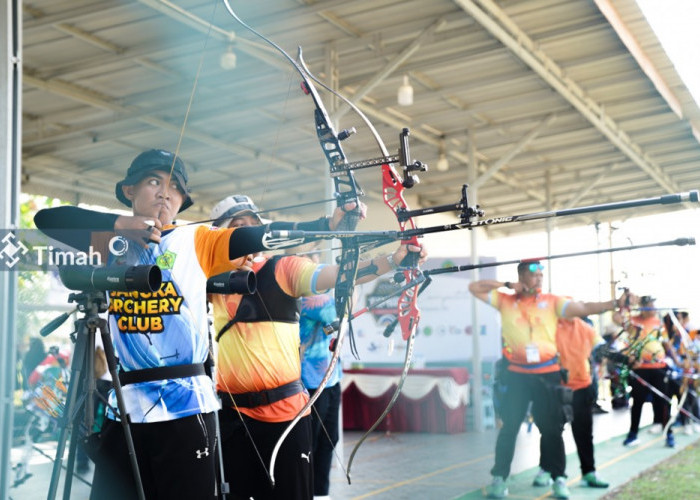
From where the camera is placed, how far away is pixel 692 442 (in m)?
8.49

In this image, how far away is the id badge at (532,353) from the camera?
5262 millimetres

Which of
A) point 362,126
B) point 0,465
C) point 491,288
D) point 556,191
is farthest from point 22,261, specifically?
point 556,191

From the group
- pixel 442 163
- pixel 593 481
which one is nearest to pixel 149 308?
pixel 593 481

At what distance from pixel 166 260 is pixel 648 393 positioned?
745 cm

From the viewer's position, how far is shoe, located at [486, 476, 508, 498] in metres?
5.16

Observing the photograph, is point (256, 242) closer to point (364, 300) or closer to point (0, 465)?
point (0, 465)

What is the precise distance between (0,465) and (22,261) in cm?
86

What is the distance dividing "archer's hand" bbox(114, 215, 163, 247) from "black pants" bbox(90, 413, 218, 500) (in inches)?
16.9

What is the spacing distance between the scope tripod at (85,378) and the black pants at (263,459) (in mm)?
810

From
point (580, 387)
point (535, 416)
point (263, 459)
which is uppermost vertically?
point (263, 459)

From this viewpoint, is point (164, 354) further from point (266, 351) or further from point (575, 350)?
point (575, 350)

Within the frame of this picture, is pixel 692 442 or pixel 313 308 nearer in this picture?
A: pixel 313 308

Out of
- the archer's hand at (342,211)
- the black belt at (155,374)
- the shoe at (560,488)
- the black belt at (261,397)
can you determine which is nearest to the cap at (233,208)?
the archer's hand at (342,211)

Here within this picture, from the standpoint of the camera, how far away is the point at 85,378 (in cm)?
178
